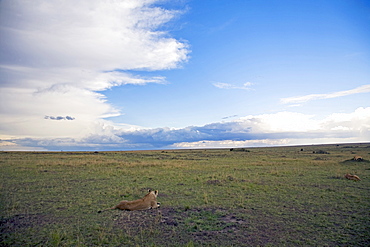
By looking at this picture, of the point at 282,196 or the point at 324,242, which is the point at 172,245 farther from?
the point at 282,196

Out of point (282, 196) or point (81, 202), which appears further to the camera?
point (282, 196)

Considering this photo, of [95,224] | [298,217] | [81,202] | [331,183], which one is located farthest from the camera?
[331,183]

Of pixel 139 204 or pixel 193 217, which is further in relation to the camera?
pixel 139 204

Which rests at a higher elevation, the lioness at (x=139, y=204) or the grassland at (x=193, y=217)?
the lioness at (x=139, y=204)

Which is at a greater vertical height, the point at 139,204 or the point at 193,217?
the point at 139,204

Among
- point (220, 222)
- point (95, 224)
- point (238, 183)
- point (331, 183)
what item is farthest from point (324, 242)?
point (331, 183)

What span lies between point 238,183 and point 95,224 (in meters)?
10.5

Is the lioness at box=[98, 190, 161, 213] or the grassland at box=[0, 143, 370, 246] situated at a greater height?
the lioness at box=[98, 190, 161, 213]

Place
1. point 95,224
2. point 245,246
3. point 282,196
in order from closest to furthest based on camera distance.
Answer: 1. point 245,246
2. point 95,224
3. point 282,196

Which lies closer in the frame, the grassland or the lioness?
the grassland

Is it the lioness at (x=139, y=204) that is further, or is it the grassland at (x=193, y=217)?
the lioness at (x=139, y=204)

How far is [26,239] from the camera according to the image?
23.1 ft

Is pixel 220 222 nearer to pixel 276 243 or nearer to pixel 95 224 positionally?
pixel 276 243

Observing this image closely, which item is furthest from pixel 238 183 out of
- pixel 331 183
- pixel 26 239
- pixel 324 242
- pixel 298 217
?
pixel 26 239
